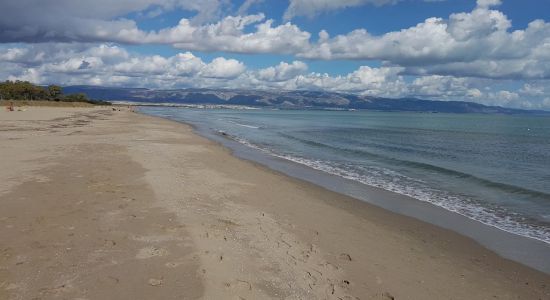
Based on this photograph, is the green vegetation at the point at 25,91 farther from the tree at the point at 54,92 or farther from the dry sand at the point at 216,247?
the dry sand at the point at 216,247

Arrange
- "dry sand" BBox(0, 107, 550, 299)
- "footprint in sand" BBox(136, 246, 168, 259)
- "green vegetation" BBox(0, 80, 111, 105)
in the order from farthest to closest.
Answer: "green vegetation" BBox(0, 80, 111, 105) < "footprint in sand" BBox(136, 246, 168, 259) < "dry sand" BBox(0, 107, 550, 299)

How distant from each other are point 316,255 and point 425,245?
3.31 metres

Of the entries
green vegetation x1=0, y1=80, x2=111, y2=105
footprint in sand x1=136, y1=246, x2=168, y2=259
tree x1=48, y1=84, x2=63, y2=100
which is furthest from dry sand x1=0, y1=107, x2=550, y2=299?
tree x1=48, y1=84, x2=63, y2=100

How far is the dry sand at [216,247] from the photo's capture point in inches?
248

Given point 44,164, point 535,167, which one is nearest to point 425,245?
point 44,164

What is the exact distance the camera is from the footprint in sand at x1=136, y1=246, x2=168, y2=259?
A: 7.21m

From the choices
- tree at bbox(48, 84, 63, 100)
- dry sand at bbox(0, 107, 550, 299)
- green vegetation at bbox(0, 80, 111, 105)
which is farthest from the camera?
tree at bbox(48, 84, 63, 100)

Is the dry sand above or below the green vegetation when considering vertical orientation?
below

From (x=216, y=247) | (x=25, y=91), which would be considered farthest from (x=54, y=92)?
(x=216, y=247)

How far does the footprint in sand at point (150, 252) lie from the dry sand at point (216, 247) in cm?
2

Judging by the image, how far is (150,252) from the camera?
739 centimetres

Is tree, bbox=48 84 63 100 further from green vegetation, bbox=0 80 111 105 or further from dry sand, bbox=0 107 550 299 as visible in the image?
dry sand, bbox=0 107 550 299

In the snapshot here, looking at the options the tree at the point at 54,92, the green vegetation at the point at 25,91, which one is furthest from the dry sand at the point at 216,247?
the tree at the point at 54,92

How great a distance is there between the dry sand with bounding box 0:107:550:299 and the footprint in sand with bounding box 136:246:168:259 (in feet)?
0.06
